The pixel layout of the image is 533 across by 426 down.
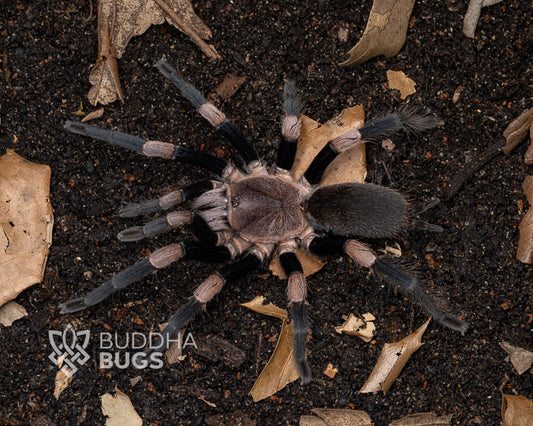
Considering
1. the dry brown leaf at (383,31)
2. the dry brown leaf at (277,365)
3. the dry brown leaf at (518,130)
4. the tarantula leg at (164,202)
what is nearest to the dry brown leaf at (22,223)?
the tarantula leg at (164,202)

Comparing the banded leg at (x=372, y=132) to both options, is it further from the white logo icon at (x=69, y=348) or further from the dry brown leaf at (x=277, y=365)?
the white logo icon at (x=69, y=348)

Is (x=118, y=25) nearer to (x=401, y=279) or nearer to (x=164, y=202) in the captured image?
(x=164, y=202)

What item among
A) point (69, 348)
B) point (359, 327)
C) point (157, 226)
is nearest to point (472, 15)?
point (359, 327)

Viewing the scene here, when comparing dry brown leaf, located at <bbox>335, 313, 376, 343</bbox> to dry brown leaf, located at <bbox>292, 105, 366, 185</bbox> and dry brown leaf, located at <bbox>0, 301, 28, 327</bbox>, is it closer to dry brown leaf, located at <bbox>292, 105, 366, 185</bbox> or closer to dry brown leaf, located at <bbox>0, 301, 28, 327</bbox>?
dry brown leaf, located at <bbox>292, 105, 366, 185</bbox>

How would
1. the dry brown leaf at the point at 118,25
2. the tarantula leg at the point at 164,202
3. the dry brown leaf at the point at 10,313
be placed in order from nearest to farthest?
the tarantula leg at the point at 164,202 → the dry brown leaf at the point at 10,313 → the dry brown leaf at the point at 118,25

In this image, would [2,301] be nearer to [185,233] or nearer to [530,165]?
[185,233]

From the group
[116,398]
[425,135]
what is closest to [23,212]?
[116,398]
